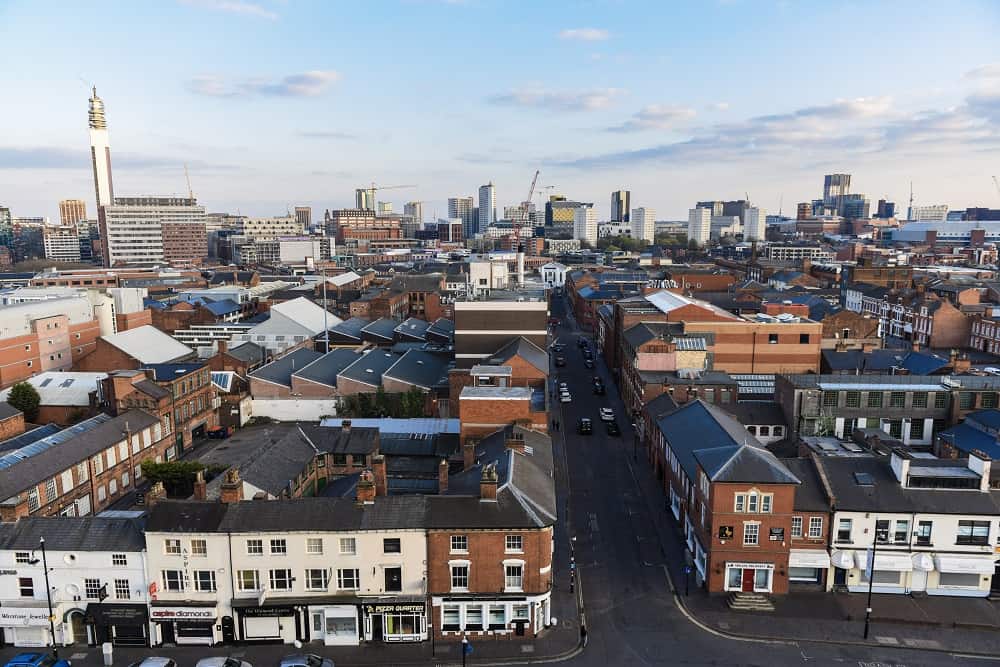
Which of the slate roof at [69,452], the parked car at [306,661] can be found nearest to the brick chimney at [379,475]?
the parked car at [306,661]

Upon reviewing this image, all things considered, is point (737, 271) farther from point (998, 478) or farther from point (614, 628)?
point (614, 628)

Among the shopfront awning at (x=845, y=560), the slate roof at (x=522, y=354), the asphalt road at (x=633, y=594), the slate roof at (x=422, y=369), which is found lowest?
the asphalt road at (x=633, y=594)

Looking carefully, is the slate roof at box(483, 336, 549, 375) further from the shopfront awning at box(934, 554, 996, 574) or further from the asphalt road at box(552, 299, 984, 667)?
the shopfront awning at box(934, 554, 996, 574)

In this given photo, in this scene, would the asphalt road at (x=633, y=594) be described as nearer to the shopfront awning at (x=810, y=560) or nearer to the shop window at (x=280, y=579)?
the shopfront awning at (x=810, y=560)

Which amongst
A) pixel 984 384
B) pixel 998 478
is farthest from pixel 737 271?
pixel 998 478

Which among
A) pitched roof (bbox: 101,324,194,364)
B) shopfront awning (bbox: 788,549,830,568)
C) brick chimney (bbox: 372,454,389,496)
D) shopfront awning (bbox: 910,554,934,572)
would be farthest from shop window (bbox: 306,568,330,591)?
pitched roof (bbox: 101,324,194,364)
